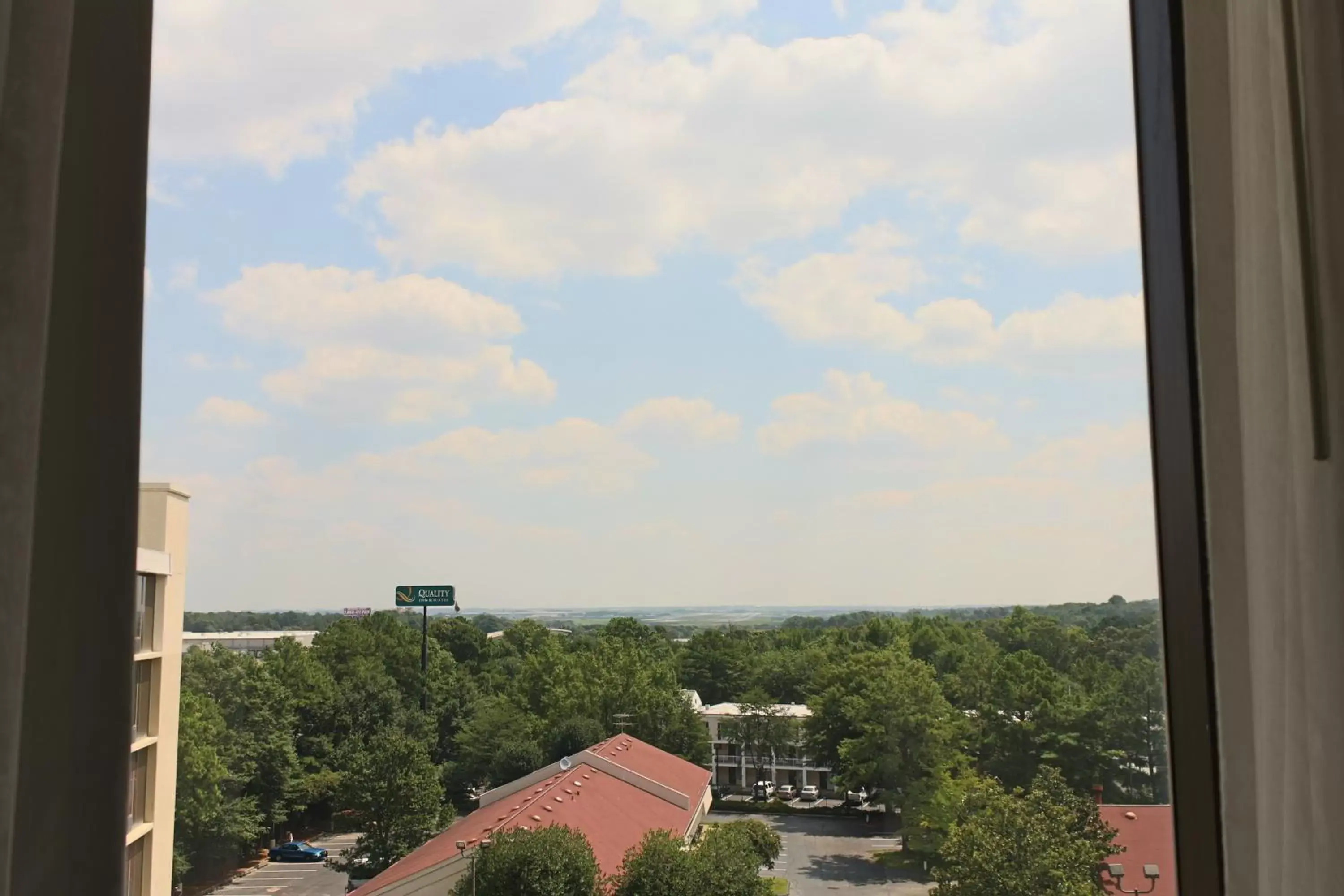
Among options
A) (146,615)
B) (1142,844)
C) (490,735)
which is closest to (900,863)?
(1142,844)

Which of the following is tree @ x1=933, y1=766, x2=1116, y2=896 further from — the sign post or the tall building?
the tall building

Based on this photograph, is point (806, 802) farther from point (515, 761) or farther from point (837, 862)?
point (515, 761)

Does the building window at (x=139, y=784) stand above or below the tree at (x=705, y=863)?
above

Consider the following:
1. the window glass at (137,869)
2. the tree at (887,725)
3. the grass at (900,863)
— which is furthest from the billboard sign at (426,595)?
the grass at (900,863)

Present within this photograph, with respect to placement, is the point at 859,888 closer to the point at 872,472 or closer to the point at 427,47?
the point at 872,472

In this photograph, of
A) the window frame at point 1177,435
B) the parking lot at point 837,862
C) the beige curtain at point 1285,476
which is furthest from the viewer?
the parking lot at point 837,862

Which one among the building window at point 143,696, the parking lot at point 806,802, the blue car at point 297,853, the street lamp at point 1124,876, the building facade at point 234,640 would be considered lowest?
the street lamp at point 1124,876

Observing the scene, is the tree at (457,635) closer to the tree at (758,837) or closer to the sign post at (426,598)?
the sign post at (426,598)
